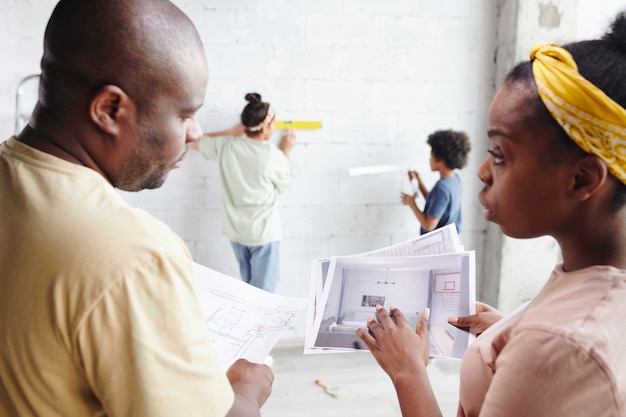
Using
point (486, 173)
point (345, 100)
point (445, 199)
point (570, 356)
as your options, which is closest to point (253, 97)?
point (345, 100)

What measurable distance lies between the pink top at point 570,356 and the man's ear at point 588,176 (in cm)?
10

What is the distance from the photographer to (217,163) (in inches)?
120

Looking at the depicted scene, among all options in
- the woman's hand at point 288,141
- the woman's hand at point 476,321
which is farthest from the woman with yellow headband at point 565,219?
the woman's hand at point 288,141

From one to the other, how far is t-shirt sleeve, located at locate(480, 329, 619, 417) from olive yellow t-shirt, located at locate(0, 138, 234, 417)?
0.38 meters

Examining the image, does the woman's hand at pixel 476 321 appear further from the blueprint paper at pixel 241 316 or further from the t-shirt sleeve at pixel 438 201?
the t-shirt sleeve at pixel 438 201

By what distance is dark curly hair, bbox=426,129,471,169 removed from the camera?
2977mm

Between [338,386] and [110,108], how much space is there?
241 centimetres

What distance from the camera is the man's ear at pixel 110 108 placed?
68 cm

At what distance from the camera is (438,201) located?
2.95 meters

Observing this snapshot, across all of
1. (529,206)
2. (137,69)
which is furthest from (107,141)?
(529,206)

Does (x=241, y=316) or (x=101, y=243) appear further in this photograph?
(x=241, y=316)

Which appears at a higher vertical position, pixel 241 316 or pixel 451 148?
pixel 451 148

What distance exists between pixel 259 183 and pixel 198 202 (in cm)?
41

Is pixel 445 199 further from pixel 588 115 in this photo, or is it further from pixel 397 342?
pixel 588 115
